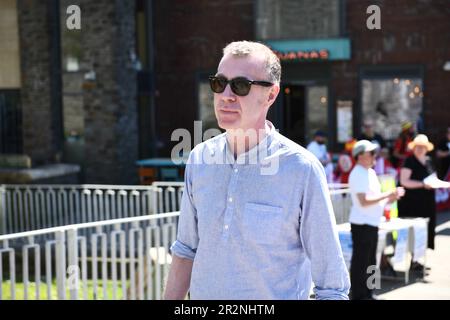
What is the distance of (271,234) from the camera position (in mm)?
2602

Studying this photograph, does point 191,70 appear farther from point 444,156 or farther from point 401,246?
point 401,246

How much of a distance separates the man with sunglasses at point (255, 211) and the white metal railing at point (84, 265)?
3697 mm

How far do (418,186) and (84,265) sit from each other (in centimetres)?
456

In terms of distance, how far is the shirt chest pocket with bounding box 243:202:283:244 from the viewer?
260 cm

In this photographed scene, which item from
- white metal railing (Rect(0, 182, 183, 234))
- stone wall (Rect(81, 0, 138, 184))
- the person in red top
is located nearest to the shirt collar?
white metal railing (Rect(0, 182, 183, 234))

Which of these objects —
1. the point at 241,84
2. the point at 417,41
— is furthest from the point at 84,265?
the point at 417,41

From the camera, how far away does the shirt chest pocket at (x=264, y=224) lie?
102 inches

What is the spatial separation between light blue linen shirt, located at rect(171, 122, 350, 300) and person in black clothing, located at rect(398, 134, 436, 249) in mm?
6688

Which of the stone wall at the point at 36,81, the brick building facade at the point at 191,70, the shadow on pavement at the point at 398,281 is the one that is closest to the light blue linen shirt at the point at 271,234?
the shadow on pavement at the point at 398,281

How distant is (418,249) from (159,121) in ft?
45.4

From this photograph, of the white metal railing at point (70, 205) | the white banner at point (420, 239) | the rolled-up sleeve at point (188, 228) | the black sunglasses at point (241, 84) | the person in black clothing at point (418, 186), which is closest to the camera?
the black sunglasses at point (241, 84)

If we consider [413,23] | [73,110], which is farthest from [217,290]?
[413,23]

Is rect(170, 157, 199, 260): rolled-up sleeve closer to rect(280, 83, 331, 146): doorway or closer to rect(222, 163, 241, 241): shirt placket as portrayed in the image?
rect(222, 163, 241, 241): shirt placket

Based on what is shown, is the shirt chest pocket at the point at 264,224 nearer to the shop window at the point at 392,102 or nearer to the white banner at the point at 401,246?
the white banner at the point at 401,246
